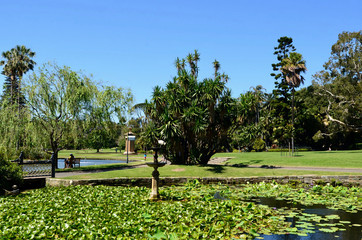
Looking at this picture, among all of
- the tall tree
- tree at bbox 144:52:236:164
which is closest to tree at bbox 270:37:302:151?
the tall tree

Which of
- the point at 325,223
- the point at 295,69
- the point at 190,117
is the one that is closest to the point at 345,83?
the point at 295,69

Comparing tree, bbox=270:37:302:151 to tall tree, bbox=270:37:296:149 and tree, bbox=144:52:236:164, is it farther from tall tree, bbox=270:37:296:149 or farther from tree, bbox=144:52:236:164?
tree, bbox=144:52:236:164

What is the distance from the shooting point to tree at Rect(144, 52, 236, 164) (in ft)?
84.7

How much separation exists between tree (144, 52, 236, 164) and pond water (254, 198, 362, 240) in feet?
44.1

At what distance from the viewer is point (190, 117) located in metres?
25.5

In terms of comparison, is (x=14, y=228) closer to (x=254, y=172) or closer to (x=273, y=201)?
(x=273, y=201)

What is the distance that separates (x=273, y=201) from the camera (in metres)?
13.3

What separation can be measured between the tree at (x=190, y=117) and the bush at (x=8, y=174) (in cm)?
1206

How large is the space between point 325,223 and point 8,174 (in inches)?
574

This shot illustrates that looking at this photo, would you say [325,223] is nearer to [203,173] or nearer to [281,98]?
[203,173]

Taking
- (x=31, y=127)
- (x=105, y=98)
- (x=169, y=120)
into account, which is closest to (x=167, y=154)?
(x=169, y=120)

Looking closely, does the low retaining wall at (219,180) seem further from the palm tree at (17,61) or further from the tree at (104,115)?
the palm tree at (17,61)

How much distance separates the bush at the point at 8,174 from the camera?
47.8ft

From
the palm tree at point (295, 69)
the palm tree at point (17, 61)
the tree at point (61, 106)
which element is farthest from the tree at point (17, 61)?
the palm tree at point (295, 69)
